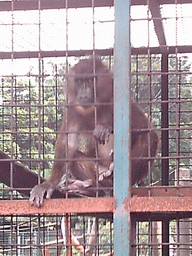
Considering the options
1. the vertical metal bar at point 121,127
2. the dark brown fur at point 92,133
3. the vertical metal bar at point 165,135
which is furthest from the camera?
the vertical metal bar at point 165,135

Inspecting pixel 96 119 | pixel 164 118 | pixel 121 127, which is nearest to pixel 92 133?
pixel 96 119

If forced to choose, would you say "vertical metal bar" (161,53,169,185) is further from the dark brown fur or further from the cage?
the dark brown fur

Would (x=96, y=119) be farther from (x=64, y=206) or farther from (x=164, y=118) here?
(x=164, y=118)

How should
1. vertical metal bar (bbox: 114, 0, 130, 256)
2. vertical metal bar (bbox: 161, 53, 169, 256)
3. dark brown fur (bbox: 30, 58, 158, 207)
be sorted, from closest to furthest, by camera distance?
vertical metal bar (bbox: 114, 0, 130, 256), dark brown fur (bbox: 30, 58, 158, 207), vertical metal bar (bbox: 161, 53, 169, 256)

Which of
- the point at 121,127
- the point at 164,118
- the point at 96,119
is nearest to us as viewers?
the point at 121,127

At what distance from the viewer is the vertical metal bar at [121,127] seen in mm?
2326

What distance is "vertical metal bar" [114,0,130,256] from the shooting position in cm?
233

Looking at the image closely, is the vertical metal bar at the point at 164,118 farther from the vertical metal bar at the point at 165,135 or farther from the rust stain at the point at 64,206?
the rust stain at the point at 64,206

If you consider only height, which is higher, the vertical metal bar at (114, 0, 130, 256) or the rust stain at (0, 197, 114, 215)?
the vertical metal bar at (114, 0, 130, 256)

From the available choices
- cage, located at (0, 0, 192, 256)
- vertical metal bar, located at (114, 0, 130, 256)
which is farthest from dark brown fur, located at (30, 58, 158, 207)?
vertical metal bar, located at (114, 0, 130, 256)

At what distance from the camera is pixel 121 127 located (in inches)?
94.0

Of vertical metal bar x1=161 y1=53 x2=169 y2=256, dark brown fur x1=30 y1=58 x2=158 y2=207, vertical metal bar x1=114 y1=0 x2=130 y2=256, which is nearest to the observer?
vertical metal bar x1=114 y1=0 x2=130 y2=256

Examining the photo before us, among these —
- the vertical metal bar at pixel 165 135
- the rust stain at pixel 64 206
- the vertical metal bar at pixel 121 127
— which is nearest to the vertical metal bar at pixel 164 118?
the vertical metal bar at pixel 165 135

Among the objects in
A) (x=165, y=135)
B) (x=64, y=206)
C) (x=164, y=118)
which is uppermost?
(x=164, y=118)
